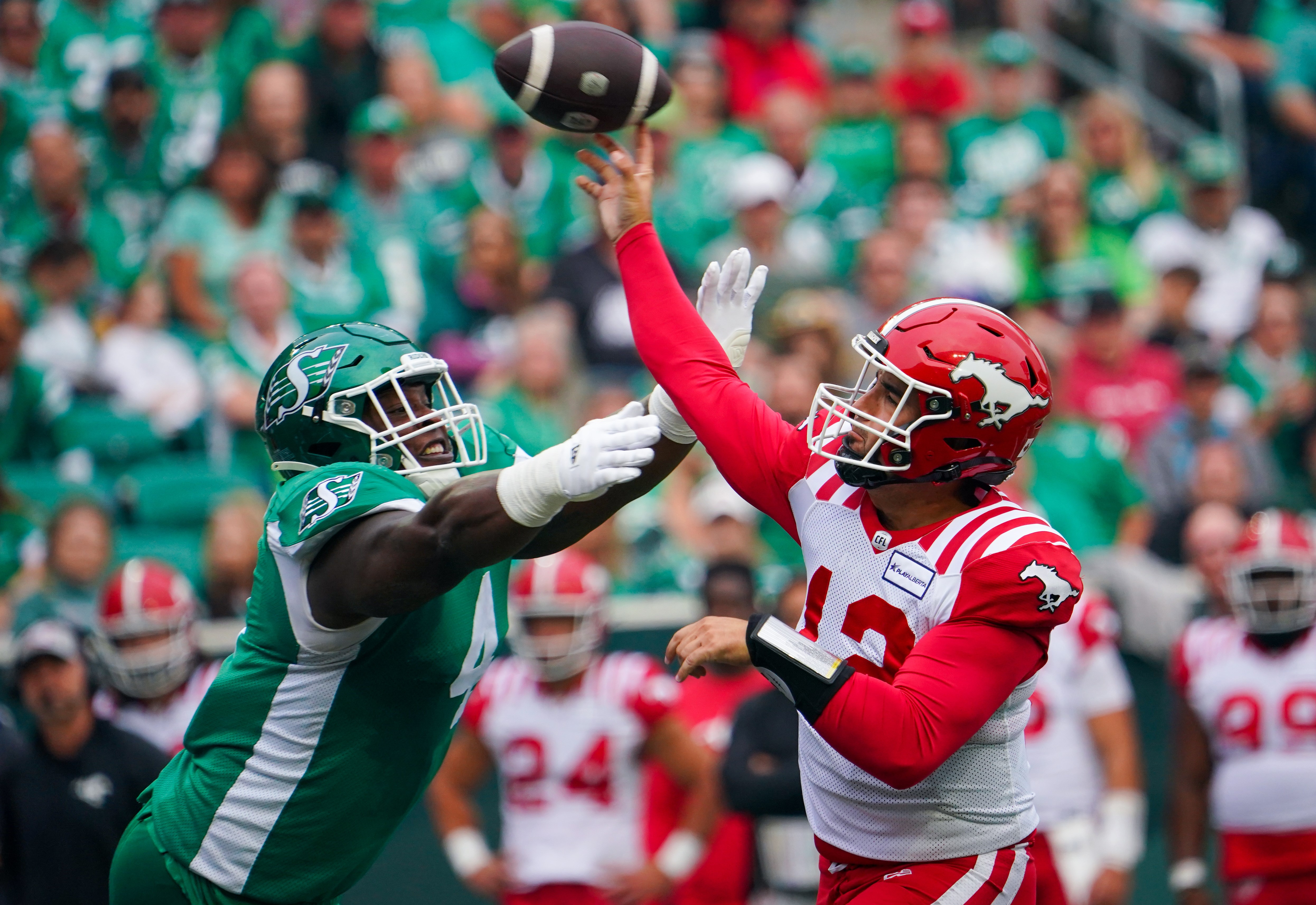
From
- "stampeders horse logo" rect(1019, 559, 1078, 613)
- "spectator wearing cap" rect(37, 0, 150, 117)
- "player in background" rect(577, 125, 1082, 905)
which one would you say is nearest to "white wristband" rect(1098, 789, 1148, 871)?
"player in background" rect(577, 125, 1082, 905)

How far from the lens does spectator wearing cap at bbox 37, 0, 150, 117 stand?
29.4 ft

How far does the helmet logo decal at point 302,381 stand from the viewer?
3531 mm

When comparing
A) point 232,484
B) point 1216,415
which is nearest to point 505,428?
point 232,484

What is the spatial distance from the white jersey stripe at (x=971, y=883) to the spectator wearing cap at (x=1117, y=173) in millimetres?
6882

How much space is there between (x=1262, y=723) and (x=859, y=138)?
5174 millimetres

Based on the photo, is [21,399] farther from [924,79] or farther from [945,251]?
[924,79]

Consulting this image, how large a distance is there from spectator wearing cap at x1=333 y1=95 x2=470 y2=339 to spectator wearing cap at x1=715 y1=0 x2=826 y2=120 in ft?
7.70

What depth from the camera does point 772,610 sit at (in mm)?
6070

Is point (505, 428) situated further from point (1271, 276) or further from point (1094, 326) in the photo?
point (1271, 276)

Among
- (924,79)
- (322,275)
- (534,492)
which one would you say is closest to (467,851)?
(534,492)

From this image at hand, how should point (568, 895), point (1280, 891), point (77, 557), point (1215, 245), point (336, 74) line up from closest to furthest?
point (1280, 891), point (568, 895), point (77, 557), point (336, 74), point (1215, 245)

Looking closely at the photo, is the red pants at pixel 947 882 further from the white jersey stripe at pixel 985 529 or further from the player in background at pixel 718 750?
the player in background at pixel 718 750

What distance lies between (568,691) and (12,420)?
3.35 metres

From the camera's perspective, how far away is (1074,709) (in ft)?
19.2
